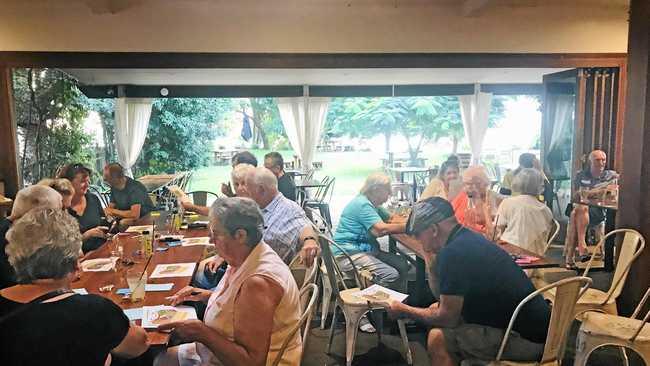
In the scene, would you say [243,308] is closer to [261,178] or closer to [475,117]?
[261,178]

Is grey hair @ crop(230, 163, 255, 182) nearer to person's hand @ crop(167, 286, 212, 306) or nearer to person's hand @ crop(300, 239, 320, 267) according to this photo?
person's hand @ crop(300, 239, 320, 267)

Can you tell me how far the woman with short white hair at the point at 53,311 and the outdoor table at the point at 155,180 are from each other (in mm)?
6186

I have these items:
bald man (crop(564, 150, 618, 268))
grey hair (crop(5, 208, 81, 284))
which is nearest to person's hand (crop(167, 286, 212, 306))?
grey hair (crop(5, 208, 81, 284))

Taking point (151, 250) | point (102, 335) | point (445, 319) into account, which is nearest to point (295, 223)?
point (151, 250)

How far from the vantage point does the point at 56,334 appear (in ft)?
4.01

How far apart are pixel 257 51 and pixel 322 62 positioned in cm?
56

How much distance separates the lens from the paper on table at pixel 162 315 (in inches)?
66.1

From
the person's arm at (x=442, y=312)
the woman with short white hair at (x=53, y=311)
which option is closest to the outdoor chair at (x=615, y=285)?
the person's arm at (x=442, y=312)

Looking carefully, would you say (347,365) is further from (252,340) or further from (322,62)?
(322,62)

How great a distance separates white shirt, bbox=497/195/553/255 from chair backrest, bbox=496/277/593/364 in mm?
1158

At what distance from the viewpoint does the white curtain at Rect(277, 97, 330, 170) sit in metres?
8.24

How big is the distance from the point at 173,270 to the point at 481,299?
146 centimetres

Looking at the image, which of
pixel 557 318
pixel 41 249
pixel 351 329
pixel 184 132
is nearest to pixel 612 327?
pixel 557 318

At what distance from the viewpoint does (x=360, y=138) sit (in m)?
8.62
